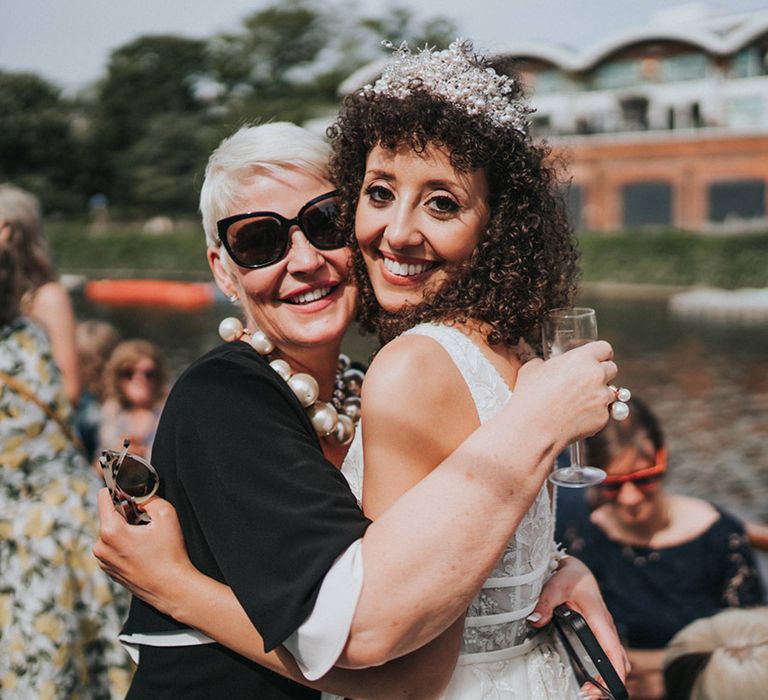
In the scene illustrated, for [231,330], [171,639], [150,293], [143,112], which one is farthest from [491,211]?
[143,112]

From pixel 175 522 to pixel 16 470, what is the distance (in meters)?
1.56

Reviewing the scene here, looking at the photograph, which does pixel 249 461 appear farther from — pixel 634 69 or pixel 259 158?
pixel 634 69

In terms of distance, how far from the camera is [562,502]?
13.7ft

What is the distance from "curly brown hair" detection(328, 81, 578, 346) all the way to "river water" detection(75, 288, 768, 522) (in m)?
0.68

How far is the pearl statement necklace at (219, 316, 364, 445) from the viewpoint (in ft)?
6.82

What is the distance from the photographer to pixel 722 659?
9.35 ft

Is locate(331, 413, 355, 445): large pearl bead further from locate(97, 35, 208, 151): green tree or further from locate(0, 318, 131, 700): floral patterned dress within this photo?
locate(97, 35, 208, 151): green tree

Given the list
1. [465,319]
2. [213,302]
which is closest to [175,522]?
[465,319]

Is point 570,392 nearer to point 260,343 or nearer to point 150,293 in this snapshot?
point 260,343

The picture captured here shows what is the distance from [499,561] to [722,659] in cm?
141

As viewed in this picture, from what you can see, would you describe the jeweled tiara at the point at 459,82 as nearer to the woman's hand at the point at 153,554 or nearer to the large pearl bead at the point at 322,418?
the large pearl bead at the point at 322,418

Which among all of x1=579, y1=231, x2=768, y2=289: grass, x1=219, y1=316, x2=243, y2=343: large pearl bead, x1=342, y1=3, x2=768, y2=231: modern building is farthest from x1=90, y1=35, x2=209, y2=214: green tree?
x1=219, y1=316, x2=243, y2=343: large pearl bead

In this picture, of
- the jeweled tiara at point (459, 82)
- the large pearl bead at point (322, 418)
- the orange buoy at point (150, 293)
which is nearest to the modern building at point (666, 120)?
the orange buoy at point (150, 293)

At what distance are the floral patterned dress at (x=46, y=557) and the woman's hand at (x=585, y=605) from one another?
1762 millimetres
